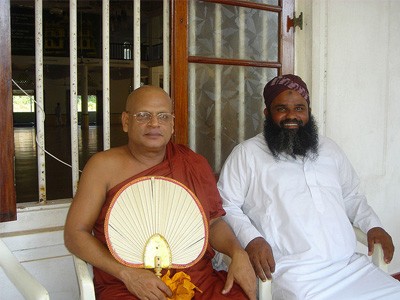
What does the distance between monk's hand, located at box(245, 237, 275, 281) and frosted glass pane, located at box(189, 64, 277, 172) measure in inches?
39.5

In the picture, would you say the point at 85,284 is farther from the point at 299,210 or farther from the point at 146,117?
the point at 299,210

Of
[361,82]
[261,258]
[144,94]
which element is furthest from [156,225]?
[361,82]

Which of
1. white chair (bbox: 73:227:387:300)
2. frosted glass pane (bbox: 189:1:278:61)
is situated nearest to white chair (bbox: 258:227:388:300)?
white chair (bbox: 73:227:387:300)

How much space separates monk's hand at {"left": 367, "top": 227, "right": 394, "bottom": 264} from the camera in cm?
219

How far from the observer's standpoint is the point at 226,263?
2.16 meters

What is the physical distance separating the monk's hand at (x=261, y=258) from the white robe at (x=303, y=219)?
0.07 m

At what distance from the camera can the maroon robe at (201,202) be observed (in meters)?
1.88

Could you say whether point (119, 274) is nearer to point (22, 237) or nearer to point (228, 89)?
point (22, 237)

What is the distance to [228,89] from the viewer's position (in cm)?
301

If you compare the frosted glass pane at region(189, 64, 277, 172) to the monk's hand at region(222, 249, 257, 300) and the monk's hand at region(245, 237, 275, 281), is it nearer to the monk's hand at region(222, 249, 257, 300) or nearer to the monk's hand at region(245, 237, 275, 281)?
the monk's hand at region(245, 237, 275, 281)

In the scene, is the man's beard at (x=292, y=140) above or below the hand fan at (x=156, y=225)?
above

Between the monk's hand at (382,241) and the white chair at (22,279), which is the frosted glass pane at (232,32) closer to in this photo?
the monk's hand at (382,241)

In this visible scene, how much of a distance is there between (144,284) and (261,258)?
534mm

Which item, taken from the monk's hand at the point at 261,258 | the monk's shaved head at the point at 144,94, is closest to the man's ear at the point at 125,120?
the monk's shaved head at the point at 144,94
